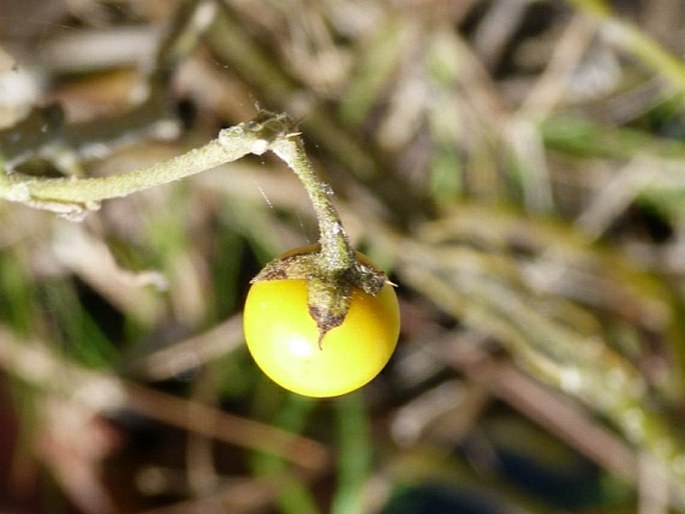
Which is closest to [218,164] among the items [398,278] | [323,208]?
[323,208]

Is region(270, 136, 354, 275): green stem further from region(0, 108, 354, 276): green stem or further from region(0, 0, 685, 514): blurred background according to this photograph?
region(0, 0, 685, 514): blurred background

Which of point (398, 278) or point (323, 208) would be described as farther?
point (398, 278)

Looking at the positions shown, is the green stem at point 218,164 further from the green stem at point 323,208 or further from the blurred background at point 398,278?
the blurred background at point 398,278

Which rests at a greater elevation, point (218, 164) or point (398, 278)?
point (398, 278)

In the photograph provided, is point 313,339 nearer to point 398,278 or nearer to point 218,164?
point 218,164

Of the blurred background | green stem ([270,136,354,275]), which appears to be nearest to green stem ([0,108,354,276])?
green stem ([270,136,354,275])

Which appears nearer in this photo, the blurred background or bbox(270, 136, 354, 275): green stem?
bbox(270, 136, 354, 275): green stem

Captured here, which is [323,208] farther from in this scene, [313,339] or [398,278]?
[398,278]

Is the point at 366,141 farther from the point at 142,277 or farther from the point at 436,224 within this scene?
the point at 142,277

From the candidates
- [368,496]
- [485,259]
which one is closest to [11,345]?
[368,496]
